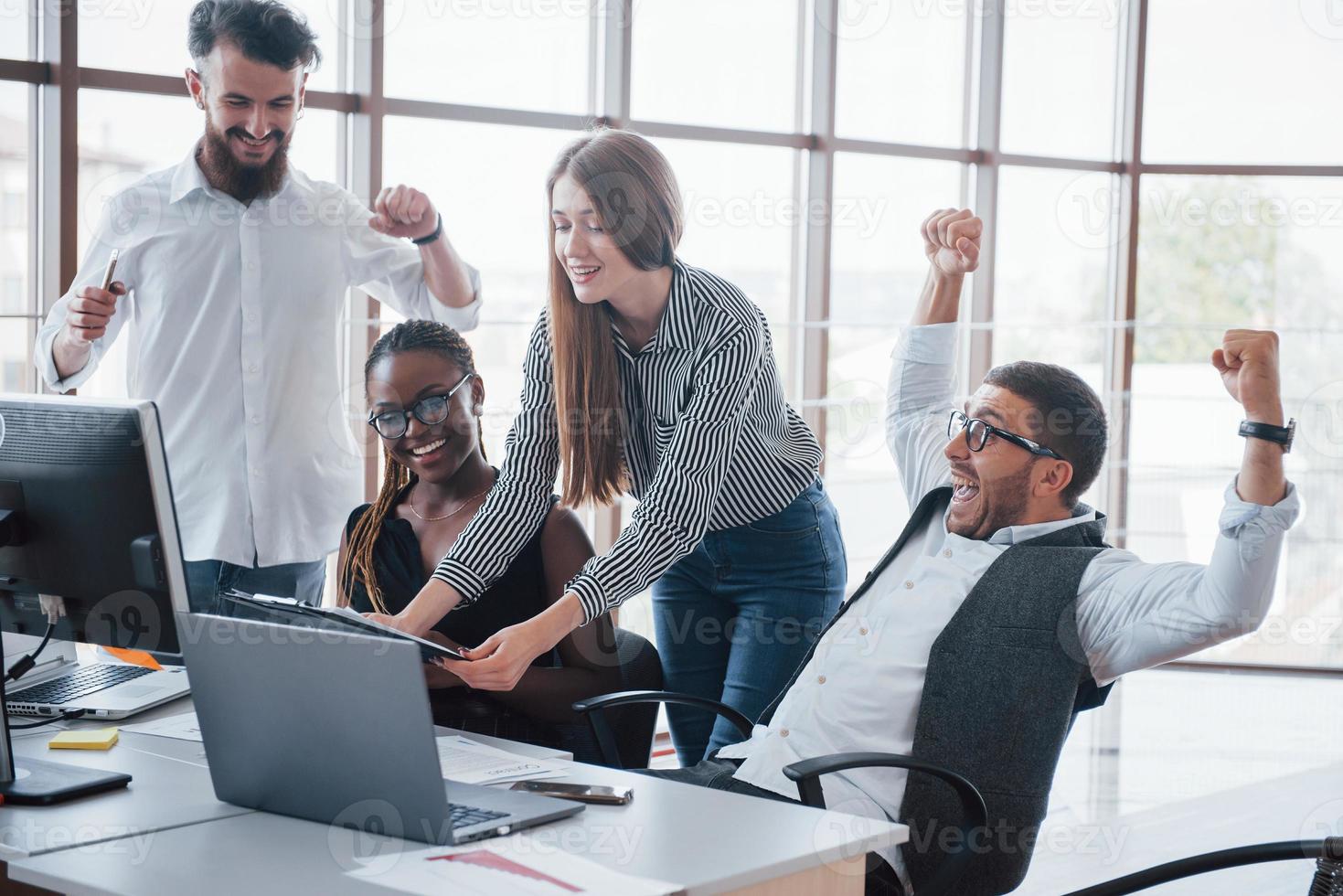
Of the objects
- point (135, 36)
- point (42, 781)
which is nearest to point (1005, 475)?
point (42, 781)

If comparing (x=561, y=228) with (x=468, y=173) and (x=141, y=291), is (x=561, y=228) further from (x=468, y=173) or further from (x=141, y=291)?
(x=468, y=173)

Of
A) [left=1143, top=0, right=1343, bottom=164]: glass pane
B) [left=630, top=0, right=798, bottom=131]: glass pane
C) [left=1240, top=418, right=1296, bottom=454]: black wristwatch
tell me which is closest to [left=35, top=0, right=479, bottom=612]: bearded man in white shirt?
[left=1240, top=418, right=1296, bottom=454]: black wristwatch

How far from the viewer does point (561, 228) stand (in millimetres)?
2258

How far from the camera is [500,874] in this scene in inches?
51.8

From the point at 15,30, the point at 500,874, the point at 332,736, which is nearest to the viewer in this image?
the point at 500,874

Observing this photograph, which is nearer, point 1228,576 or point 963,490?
point 1228,576

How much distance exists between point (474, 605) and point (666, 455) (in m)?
0.49

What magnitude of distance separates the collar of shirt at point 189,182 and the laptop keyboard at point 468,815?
1.58 m

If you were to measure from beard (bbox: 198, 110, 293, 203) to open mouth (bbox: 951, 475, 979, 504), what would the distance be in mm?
1441

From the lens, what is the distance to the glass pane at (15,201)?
3.65 m

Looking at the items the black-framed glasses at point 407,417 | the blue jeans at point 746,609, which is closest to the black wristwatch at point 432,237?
the black-framed glasses at point 407,417

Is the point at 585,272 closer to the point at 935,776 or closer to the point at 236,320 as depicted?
the point at 236,320

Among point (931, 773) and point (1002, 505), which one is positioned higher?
point (1002, 505)

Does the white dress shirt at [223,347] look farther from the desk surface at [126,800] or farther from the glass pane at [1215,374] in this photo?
the glass pane at [1215,374]
